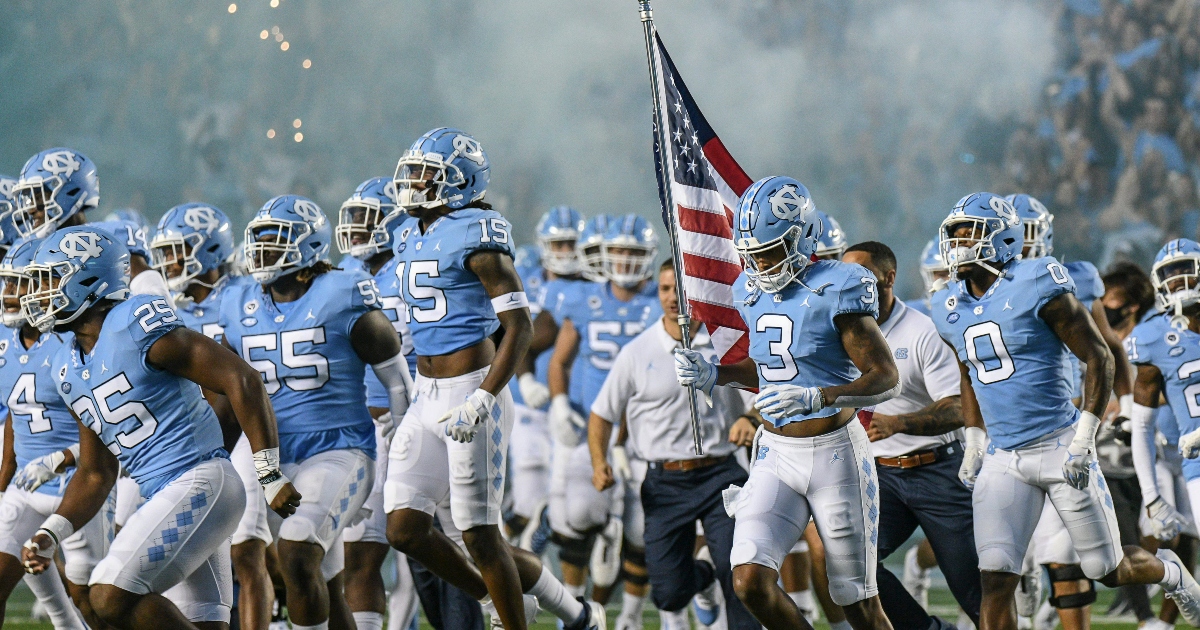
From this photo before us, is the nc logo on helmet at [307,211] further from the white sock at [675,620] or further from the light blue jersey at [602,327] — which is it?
the light blue jersey at [602,327]

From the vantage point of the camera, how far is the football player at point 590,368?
7324 millimetres

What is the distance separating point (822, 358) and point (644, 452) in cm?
182

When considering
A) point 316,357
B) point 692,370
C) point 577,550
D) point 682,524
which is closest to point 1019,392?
point 692,370

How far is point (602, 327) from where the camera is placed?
794 cm

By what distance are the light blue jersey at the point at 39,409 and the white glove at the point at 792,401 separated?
2.84 meters

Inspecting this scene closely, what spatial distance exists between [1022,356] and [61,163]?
14.6 ft

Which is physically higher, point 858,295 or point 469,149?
point 469,149

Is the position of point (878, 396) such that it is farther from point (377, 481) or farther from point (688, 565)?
point (377, 481)

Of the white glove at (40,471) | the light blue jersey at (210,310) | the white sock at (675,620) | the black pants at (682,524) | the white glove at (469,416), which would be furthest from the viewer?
the white sock at (675,620)

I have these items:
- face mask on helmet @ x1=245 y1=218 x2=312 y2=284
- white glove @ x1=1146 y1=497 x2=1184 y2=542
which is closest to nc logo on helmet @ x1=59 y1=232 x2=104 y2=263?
face mask on helmet @ x1=245 y1=218 x2=312 y2=284

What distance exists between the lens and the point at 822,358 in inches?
182

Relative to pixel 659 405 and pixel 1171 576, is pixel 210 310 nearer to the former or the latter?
pixel 659 405

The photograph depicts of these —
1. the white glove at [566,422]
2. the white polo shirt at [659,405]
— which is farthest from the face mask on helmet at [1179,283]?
the white glove at [566,422]

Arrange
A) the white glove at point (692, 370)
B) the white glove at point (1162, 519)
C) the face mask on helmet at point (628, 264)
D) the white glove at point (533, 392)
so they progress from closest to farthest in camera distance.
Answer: the white glove at point (692, 370) → the white glove at point (1162, 519) → the white glove at point (533, 392) → the face mask on helmet at point (628, 264)
